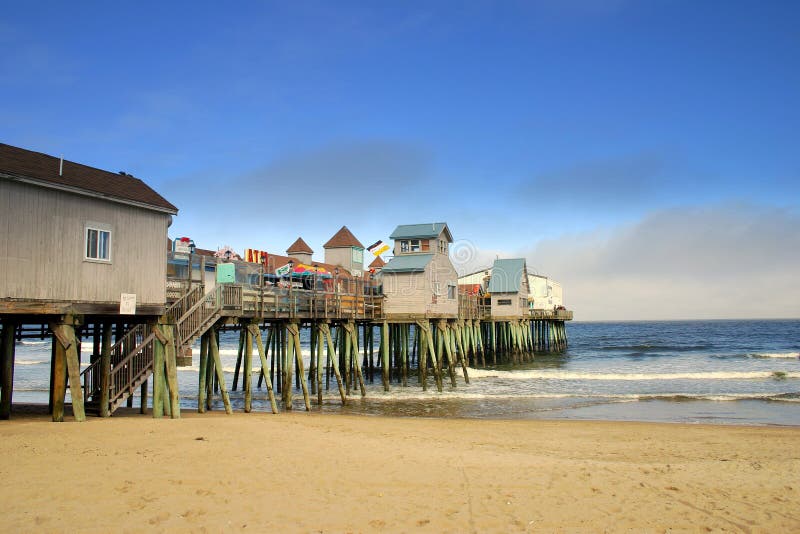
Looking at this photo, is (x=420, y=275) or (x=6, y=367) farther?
(x=420, y=275)

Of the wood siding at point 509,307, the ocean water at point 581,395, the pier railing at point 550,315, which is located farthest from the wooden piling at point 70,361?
the pier railing at point 550,315

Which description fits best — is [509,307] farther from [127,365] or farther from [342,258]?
[127,365]

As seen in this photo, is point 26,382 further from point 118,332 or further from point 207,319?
point 207,319

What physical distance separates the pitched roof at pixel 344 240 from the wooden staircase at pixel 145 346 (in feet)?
79.3

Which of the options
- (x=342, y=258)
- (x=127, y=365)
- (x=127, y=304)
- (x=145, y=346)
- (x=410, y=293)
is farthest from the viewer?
(x=342, y=258)

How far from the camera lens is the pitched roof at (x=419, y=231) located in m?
31.0

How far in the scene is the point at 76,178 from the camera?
44.2 feet

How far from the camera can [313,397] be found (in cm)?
2597

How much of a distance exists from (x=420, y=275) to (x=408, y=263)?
39.9 inches

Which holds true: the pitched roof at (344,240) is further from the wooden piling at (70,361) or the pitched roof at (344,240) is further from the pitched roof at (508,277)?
the wooden piling at (70,361)

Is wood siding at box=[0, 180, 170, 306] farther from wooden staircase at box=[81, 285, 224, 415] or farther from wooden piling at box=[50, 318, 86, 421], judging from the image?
wooden staircase at box=[81, 285, 224, 415]

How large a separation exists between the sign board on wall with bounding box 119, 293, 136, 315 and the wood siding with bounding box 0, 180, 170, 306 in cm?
27

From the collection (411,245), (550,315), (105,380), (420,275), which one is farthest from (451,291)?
(550,315)

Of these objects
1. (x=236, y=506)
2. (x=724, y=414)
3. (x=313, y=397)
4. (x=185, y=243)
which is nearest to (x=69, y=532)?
(x=236, y=506)
